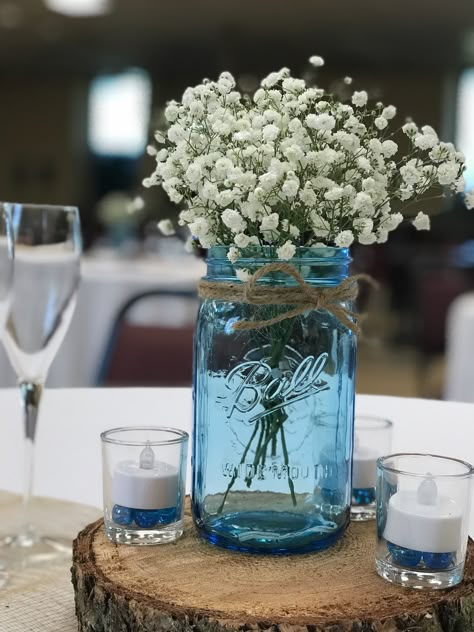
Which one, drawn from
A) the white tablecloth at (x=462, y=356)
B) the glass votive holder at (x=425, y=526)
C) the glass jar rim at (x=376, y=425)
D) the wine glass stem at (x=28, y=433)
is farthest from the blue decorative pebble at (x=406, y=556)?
the white tablecloth at (x=462, y=356)

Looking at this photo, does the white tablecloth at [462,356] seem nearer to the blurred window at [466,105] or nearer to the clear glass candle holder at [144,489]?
the clear glass candle holder at [144,489]

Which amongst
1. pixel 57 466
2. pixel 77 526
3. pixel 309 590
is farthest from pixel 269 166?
pixel 57 466

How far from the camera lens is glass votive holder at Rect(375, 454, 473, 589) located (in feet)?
2.06

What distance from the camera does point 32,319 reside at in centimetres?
86

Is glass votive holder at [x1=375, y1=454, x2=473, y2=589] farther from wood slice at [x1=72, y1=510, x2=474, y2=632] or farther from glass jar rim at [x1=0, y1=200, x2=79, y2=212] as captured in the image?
glass jar rim at [x1=0, y1=200, x2=79, y2=212]

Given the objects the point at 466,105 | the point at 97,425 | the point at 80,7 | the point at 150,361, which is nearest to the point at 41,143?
the point at 80,7

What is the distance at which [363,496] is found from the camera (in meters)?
0.83

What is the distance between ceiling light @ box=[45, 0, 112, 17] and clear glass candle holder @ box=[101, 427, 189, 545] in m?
8.47

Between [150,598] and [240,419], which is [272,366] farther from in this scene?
[150,598]

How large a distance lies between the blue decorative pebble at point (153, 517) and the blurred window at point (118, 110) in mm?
11776

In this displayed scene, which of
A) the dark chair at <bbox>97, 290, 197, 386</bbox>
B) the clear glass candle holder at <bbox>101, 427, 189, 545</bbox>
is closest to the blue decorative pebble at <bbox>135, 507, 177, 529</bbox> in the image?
the clear glass candle holder at <bbox>101, 427, 189, 545</bbox>

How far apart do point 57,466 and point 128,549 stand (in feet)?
1.28

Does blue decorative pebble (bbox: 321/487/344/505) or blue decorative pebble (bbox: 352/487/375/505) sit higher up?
blue decorative pebble (bbox: 321/487/344/505)

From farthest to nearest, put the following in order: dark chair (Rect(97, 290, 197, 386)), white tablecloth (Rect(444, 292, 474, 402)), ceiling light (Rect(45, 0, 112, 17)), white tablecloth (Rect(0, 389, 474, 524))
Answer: ceiling light (Rect(45, 0, 112, 17)) → white tablecloth (Rect(444, 292, 474, 402)) → dark chair (Rect(97, 290, 197, 386)) → white tablecloth (Rect(0, 389, 474, 524))
